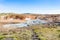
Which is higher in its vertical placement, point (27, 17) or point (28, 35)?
point (27, 17)

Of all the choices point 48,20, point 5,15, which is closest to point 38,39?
point 48,20

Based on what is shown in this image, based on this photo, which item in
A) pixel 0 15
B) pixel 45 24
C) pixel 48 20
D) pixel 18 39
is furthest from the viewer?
pixel 0 15

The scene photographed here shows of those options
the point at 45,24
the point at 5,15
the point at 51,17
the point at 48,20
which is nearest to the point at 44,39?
the point at 45,24

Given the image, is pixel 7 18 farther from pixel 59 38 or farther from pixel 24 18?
pixel 59 38

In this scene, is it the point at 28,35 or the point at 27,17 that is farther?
the point at 27,17

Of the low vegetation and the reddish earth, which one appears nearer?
the low vegetation

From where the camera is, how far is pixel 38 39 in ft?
42.4

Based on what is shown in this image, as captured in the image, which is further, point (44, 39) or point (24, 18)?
point (24, 18)

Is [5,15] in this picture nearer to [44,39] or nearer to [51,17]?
[51,17]

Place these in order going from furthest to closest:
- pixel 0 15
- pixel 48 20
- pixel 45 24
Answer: pixel 0 15 < pixel 48 20 < pixel 45 24

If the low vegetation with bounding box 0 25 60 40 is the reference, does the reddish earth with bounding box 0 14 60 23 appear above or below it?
above

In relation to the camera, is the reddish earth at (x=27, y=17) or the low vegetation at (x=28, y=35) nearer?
the low vegetation at (x=28, y=35)

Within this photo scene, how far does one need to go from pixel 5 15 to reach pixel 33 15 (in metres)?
4.48

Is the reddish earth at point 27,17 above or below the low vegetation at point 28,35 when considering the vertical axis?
above
